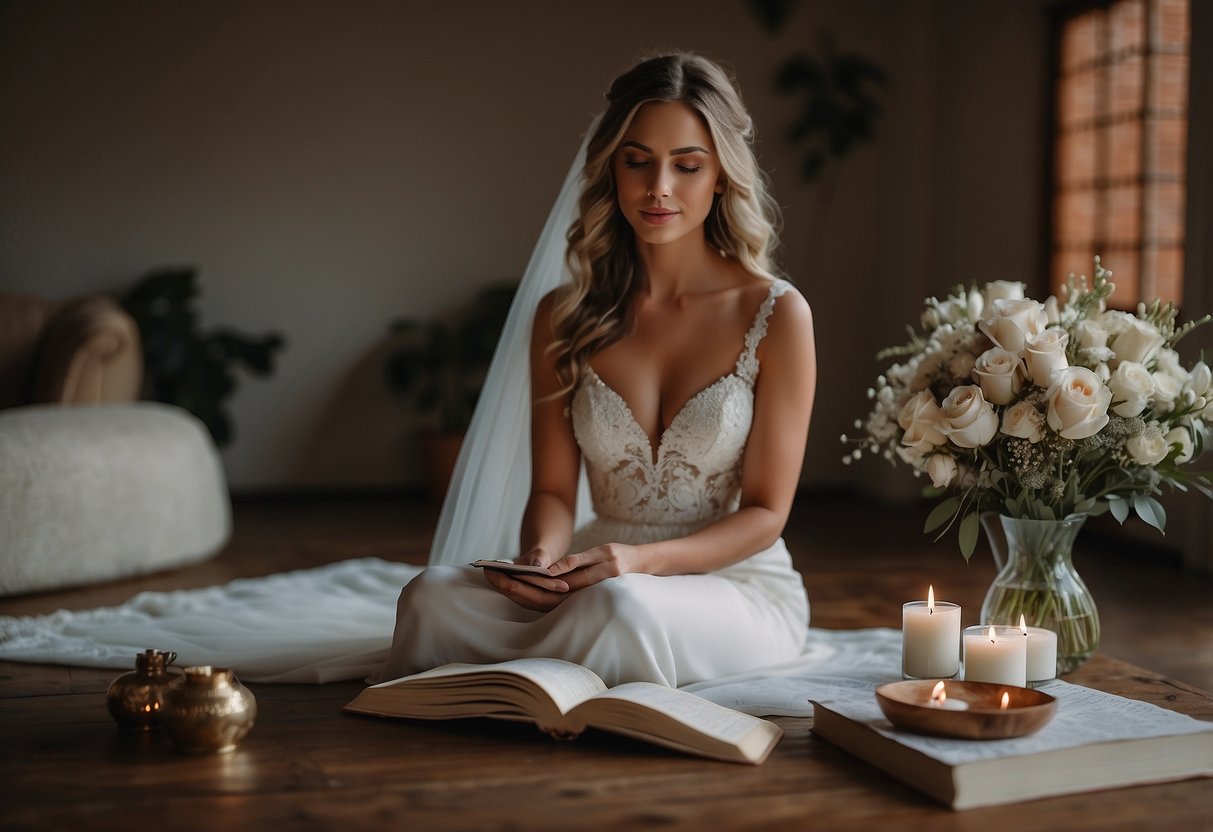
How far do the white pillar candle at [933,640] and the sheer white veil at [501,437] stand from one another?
1004mm

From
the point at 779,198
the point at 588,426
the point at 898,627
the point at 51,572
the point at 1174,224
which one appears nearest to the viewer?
the point at 588,426

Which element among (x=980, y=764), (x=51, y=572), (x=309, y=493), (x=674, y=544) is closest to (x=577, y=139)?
(x=309, y=493)

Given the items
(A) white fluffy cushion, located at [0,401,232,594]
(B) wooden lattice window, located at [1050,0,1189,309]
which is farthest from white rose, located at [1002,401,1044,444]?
(A) white fluffy cushion, located at [0,401,232,594]

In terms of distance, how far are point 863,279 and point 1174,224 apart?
6.61 feet

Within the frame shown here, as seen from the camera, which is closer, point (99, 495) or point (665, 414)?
point (665, 414)

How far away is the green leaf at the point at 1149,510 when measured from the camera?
264 cm

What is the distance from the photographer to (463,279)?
6539 millimetres

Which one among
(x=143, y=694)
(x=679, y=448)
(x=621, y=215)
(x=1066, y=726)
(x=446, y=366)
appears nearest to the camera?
(x=1066, y=726)

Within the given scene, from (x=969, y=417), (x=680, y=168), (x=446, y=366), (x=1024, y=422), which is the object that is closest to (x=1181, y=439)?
(x=1024, y=422)

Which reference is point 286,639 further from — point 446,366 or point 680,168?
point 446,366

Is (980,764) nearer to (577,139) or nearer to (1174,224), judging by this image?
(1174,224)

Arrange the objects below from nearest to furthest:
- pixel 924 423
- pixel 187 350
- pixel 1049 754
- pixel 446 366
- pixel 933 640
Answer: pixel 1049 754, pixel 933 640, pixel 924 423, pixel 187 350, pixel 446 366

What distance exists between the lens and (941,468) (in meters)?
2.64

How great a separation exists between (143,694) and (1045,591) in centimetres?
183
